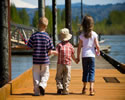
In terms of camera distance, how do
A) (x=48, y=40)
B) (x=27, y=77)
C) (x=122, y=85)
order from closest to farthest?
(x=48, y=40)
(x=122, y=85)
(x=27, y=77)

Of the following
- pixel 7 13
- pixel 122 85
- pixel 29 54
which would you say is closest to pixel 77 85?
pixel 122 85

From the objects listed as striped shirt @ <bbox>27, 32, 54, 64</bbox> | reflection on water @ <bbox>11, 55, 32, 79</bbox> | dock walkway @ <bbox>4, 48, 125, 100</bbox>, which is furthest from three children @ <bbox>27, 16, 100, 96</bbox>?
reflection on water @ <bbox>11, 55, 32, 79</bbox>

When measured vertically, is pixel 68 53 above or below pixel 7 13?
below

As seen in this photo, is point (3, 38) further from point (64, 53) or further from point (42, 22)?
point (64, 53)

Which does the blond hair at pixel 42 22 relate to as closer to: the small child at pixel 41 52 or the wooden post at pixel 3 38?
the small child at pixel 41 52

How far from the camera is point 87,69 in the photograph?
6.53 m

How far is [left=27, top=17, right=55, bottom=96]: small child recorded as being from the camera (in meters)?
6.28

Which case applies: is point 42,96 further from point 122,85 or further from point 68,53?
point 122,85

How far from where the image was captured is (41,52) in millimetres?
6277

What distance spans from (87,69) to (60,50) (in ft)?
2.12

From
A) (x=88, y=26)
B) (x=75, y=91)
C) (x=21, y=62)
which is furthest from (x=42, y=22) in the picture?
(x=21, y=62)

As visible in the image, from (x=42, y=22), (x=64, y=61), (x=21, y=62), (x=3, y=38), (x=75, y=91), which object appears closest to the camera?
(x=42, y=22)

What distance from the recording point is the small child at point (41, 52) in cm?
628

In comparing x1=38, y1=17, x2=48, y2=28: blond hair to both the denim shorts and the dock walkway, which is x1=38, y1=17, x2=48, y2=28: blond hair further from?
the dock walkway
